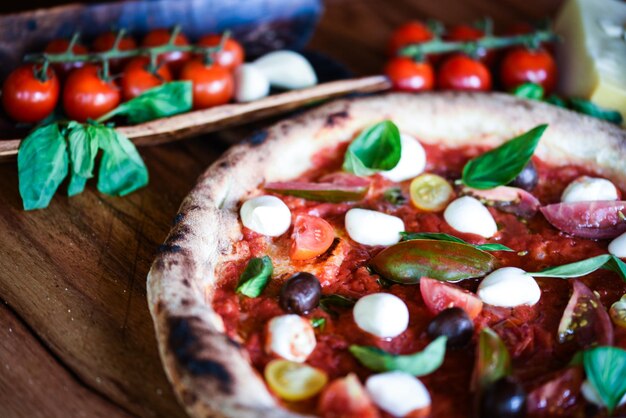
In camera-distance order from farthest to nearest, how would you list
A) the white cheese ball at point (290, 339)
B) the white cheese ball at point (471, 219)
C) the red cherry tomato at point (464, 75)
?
the red cherry tomato at point (464, 75) → the white cheese ball at point (471, 219) → the white cheese ball at point (290, 339)

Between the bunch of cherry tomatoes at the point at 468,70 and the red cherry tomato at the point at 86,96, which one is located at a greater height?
the red cherry tomato at the point at 86,96

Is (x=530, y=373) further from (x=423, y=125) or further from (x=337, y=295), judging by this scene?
(x=423, y=125)

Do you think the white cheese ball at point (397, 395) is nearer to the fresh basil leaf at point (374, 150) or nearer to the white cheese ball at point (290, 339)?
the white cheese ball at point (290, 339)

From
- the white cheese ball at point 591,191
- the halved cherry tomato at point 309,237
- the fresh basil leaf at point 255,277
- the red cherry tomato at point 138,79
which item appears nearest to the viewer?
the fresh basil leaf at point 255,277

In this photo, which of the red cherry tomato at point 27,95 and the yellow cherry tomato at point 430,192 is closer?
the yellow cherry tomato at point 430,192

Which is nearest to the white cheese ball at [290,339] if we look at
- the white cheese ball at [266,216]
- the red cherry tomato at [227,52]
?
the white cheese ball at [266,216]

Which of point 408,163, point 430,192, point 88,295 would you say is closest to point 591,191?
point 430,192

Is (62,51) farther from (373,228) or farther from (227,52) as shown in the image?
(373,228)

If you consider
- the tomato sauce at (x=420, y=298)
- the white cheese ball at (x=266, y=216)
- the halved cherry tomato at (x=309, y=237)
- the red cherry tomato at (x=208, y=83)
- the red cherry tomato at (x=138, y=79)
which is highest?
the red cherry tomato at (x=138, y=79)
